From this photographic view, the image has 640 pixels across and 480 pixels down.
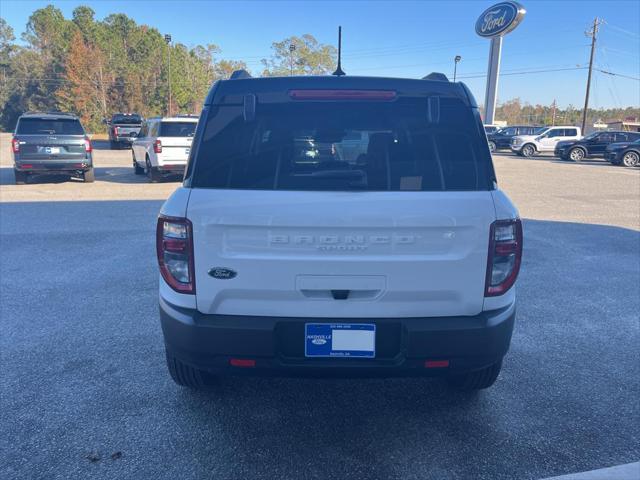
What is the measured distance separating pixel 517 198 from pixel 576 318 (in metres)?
8.87

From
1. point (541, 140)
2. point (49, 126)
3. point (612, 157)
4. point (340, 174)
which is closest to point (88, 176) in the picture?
point (49, 126)

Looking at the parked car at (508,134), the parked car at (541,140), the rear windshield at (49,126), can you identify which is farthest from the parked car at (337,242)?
the parked car at (508,134)

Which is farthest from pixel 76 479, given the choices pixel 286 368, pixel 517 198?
pixel 517 198

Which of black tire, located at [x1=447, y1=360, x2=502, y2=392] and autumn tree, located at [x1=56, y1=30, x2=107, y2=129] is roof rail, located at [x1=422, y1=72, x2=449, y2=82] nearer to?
black tire, located at [x1=447, y1=360, x2=502, y2=392]

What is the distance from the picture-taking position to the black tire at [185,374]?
2945mm

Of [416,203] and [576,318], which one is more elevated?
[416,203]

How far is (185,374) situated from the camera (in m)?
2.99

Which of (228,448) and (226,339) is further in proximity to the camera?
(228,448)

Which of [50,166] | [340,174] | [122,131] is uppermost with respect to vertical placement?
[122,131]

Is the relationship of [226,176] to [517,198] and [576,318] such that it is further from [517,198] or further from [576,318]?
[517,198]

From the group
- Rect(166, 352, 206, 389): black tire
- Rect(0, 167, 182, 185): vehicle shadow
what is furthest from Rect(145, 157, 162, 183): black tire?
Rect(166, 352, 206, 389): black tire

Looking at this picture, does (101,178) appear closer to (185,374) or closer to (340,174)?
(185,374)

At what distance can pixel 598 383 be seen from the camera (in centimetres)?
348

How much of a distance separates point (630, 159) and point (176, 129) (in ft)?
74.8
